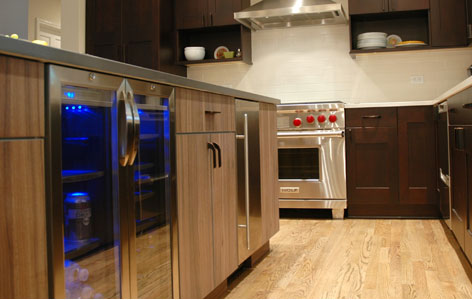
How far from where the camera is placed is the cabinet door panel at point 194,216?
5.67 ft

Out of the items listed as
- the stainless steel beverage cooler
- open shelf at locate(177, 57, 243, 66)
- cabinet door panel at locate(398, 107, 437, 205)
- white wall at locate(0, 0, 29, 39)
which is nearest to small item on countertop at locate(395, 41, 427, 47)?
cabinet door panel at locate(398, 107, 437, 205)

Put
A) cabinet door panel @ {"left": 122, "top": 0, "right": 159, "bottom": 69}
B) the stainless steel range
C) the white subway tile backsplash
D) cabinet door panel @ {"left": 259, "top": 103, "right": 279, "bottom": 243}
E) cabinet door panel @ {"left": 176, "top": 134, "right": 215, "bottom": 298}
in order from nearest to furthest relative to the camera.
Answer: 1. cabinet door panel @ {"left": 176, "top": 134, "right": 215, "bottom": 298}
2. cabinet door panel @ {"left": 259, "top": 103, "right": 279, "bottom": 243}
3. the stainless steel range
4. the white subway tile backsplash
5. cabinet door panel @ {"left": 122, "top": 0, "right": 159, "bottom": 69}

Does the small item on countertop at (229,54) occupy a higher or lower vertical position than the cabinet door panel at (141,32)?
lower

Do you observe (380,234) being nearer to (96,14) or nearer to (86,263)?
(86,263)

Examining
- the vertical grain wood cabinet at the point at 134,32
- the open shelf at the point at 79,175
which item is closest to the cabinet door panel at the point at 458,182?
the open shelf at the point at 79,175

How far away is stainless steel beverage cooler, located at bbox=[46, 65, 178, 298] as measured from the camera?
43.1 inches

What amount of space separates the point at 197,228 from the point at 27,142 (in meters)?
0.94

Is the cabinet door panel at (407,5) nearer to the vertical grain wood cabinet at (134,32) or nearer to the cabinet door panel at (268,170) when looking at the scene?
the cabinet door panel at (268,170)

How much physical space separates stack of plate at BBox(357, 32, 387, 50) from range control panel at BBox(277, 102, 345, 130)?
717 mm

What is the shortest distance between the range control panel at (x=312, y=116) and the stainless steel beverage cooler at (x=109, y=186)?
2.65 meters

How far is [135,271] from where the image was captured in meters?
1.42

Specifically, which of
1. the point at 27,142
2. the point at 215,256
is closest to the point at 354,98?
the point at 215,256

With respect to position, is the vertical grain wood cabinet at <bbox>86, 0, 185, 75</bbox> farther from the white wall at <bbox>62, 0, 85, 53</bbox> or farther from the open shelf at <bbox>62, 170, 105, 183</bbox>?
the open shelf at <bbox>62, 170, 105, 183</bbox>

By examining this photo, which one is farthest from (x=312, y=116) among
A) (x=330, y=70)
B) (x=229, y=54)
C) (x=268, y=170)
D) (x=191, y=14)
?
(x=191, y=14)
